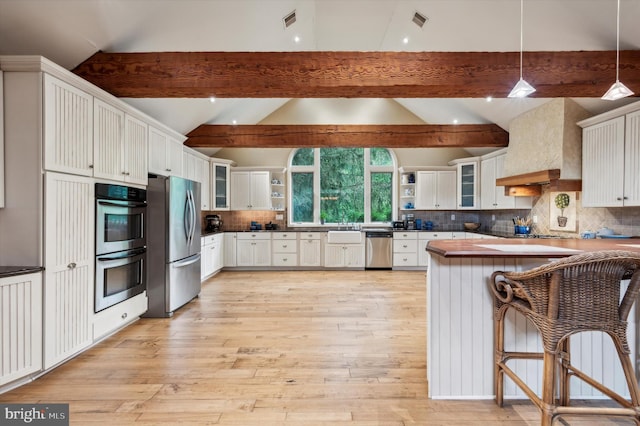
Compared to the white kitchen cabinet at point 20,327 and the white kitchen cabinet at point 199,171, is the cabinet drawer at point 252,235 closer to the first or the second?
the white kitchen cabinet at point 199,171

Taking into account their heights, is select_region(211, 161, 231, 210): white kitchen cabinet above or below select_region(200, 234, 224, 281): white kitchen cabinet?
→ above

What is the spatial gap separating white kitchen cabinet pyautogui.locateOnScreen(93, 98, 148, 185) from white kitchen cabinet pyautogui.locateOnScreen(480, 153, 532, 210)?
5.40 metres

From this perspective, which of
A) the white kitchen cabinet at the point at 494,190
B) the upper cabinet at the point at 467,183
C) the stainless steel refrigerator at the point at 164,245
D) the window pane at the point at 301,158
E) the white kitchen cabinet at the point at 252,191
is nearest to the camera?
the stainless steel refrigerator at the point at 164,245

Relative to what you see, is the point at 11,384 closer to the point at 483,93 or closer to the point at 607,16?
the point at 483,93

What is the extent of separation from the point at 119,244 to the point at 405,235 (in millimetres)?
4975

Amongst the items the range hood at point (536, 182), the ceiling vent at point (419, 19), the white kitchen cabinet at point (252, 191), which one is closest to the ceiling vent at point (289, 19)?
the ceiling vent at point (419, 19)

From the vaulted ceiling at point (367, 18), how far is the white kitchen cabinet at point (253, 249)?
292 centimetres

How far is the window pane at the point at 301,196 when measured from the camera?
698 centimetres

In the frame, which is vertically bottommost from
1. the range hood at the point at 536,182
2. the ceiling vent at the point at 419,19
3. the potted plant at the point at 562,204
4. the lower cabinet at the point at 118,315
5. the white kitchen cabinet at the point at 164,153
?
the lower cabinet at the point at 118,315

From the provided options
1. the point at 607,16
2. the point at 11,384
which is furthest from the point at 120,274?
the point at 607,16

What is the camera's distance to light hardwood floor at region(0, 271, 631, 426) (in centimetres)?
184

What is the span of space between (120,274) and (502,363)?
3275 mm

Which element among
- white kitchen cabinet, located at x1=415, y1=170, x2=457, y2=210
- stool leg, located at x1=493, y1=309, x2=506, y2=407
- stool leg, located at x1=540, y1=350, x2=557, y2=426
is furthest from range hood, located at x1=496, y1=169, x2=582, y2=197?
stool leg, located at x1=540, y1=350, x2=557, y2=426

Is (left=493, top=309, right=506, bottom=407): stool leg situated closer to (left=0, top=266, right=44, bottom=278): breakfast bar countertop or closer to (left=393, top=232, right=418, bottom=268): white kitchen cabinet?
(left=0, top=266, right=44, bottom=278): breakfast bar countertop
